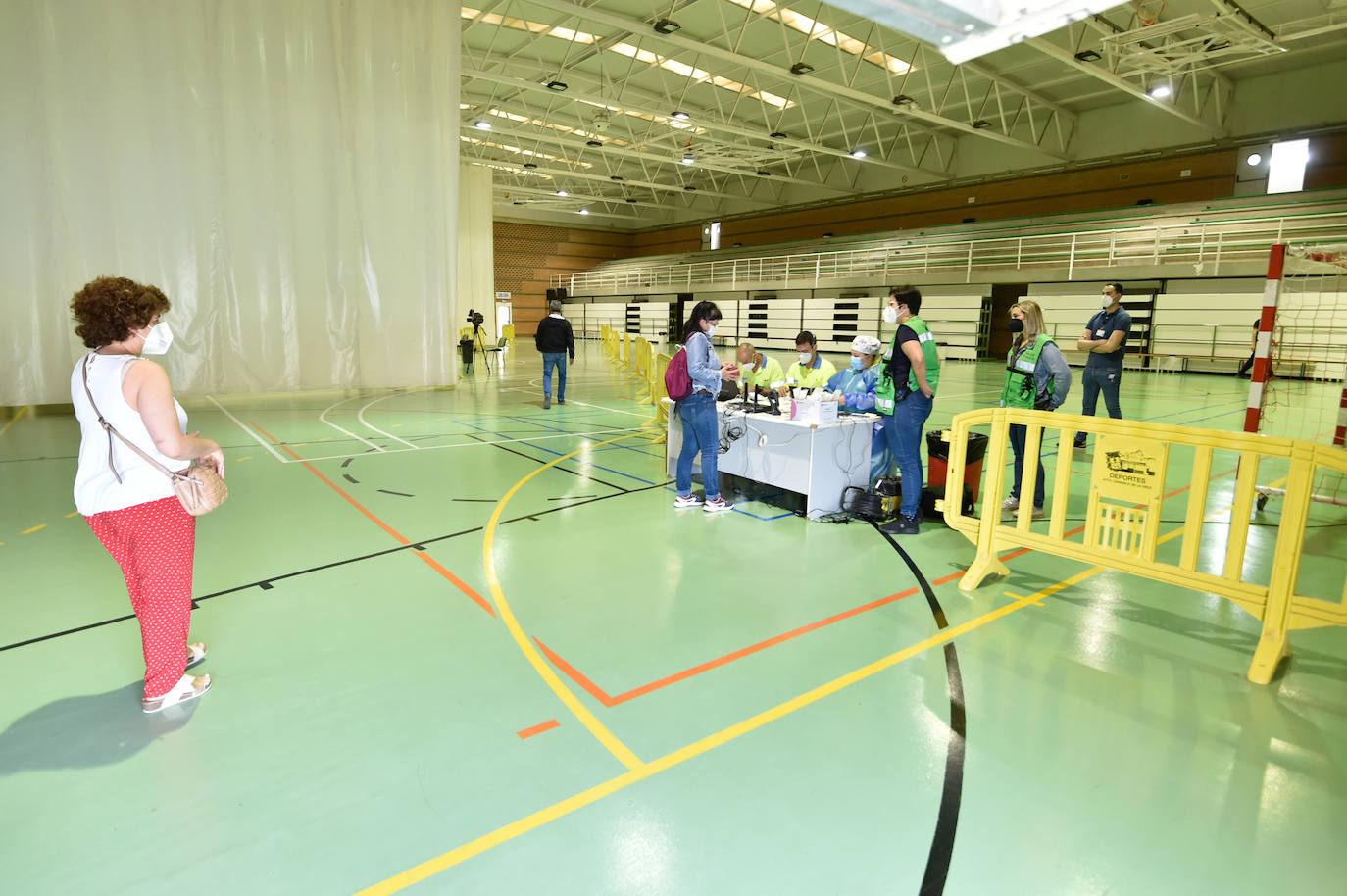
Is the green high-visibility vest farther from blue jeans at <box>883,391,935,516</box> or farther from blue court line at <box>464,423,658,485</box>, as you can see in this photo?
blue court line at <box>464,423,658,485</box>

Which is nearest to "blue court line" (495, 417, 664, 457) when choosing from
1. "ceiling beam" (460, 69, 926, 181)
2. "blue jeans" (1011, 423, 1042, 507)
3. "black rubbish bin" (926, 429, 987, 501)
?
"black rubbish bin" (926, 429, 987, 501)

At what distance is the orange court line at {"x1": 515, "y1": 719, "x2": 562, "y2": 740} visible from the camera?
3.03 m

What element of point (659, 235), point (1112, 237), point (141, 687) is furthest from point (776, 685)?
point (659, 235)

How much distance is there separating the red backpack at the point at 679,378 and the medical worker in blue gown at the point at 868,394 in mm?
1476

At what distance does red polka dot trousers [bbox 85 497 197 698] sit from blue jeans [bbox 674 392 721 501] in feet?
13.3

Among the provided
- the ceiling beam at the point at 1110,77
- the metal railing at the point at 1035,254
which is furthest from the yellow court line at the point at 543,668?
the metal railing at the point at 1035,254

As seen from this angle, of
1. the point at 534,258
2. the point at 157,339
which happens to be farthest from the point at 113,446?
the point at 534,258

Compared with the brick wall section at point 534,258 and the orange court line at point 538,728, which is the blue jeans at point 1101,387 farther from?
the brick wall section at point 534,258

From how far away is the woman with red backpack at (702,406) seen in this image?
6000mm

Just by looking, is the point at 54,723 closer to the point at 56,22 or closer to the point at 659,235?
the point at 56,22

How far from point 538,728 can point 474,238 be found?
26.9 meters

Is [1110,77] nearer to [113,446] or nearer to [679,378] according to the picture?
[679,378]

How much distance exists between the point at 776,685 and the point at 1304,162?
28.3 m

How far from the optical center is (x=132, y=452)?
284 cm
